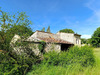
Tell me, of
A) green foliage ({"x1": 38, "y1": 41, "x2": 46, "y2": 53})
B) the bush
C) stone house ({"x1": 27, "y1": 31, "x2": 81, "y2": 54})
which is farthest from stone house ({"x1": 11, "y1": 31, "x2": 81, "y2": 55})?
the bush

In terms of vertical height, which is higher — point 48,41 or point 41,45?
point 48,41

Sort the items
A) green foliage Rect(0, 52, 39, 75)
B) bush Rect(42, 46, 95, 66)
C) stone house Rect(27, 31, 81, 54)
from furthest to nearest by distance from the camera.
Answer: stone house Rect(27, 31, 81, 54) < bush Rect(42, 46, 95, 66) < green foliage Rect(0, 52, 39, 75)

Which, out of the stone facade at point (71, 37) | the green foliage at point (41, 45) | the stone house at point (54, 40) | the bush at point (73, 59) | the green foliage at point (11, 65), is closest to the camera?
the green foliage at point (11, 65)

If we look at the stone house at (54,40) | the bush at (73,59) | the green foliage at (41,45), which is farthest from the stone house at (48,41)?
the bush at (73,59)

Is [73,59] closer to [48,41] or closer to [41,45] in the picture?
[41,45]

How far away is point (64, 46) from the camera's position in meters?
16.6

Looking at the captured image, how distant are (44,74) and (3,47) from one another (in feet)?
12.9

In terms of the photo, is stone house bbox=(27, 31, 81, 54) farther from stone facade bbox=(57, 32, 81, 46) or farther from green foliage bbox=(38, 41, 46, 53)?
green foliage bbox=(38, 41, 46, 53)

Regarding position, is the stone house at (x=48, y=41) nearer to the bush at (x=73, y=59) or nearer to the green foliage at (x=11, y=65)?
the green foliage at (x=11, y=65)

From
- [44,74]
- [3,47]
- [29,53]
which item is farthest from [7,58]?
[44,74]

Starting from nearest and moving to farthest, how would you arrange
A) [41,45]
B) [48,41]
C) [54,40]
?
1. [41,45]
2. [48,41]
3. [54,40]

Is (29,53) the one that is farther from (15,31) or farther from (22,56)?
(15,31)

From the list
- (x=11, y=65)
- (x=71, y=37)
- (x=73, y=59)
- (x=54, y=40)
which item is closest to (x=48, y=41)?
(x=54, y=40)

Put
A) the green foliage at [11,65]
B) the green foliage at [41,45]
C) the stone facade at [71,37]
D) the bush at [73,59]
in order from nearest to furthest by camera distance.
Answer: the green foliage at [11,65] < the bush at [73,59] < the green foliage at [41,45] < the stone facade at [71,37]
